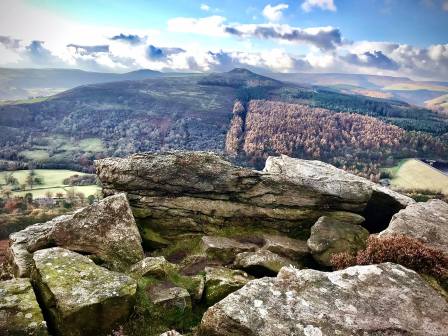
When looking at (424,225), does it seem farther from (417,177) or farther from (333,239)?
(417,177)

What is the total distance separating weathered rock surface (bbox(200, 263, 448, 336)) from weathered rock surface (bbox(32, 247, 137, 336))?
3.55 meters

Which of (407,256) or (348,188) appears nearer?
(407,256)

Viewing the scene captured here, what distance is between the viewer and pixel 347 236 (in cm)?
2155

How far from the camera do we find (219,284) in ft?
52.0

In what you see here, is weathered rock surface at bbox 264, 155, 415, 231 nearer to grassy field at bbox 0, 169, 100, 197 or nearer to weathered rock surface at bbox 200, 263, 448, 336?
weathered rock surface at bbox 200, 263, 448, 336

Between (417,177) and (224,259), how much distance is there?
17283 cm

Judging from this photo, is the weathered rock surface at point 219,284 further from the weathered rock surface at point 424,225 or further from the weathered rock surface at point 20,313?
the weathered rock surface at point 424,225

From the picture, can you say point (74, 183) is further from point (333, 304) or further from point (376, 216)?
point (333, 304)

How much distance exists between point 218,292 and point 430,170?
188788 millimetres

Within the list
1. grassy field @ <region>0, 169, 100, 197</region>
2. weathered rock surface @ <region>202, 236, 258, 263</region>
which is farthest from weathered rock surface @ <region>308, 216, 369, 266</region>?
grassy field @ <region>0, 169, 100, 197</region>

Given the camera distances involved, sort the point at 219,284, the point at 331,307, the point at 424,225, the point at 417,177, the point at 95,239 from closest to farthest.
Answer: the point at 331,307 < the point at 219,284 < the point at 95,239 < the point at 424,225 < the point at 417,177

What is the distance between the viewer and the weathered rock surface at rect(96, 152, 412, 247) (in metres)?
24.9

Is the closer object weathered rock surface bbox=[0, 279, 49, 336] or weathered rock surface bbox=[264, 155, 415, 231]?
weathered rock surface bbox=[0, 279, 49, 336]

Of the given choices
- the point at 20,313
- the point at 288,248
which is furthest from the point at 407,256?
the point at 20,313
